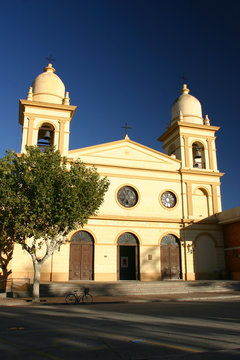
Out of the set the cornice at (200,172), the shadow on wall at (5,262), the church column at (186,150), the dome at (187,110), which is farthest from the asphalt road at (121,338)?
the dome at (187,110)

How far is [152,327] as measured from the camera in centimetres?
862

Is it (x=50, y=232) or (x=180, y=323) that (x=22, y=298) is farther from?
(x=180, y=323)

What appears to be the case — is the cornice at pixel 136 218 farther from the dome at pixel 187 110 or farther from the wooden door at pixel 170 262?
the dome at pixel 187 110

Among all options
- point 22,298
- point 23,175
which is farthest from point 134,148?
point 22,298

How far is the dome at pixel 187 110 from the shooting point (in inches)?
1228

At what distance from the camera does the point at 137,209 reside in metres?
26.6

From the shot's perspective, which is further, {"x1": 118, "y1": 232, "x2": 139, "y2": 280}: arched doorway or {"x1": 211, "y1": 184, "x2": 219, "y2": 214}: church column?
{"x1": 211, "y1": 184, "x2": 219, "y2": 214}: church column

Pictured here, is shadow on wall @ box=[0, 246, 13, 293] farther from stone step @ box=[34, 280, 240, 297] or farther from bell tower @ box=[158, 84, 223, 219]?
bell tower @ box=[158, 84, 223, 219]

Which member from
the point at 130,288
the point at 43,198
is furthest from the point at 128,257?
the point at 43,198

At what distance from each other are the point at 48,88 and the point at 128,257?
16560mm

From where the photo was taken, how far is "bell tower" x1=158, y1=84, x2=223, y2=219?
28.5 m

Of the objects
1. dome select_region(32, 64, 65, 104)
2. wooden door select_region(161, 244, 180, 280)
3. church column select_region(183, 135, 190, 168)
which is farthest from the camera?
church column select_region(183, 135, 190, 168)

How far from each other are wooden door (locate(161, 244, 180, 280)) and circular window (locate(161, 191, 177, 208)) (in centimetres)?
349

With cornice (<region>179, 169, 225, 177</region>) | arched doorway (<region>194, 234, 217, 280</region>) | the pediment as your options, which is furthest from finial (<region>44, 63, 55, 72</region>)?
arched doorway (<region>194, 234, 217, 280</region>)
